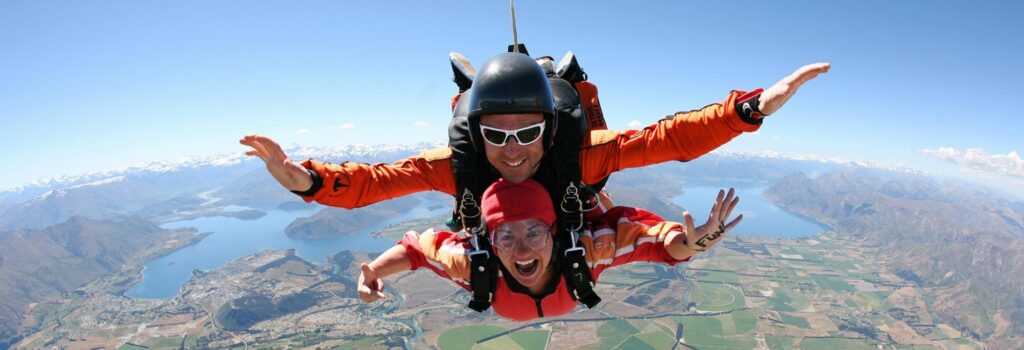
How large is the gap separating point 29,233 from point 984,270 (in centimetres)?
21873

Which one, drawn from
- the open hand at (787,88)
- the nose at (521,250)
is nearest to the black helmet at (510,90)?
the nose at (521,250)

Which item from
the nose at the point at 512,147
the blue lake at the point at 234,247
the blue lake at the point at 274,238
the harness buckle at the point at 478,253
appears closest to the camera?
the nose at the point at 512,147

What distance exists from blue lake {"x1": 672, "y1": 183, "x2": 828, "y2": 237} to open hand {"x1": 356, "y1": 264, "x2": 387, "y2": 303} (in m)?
89.2

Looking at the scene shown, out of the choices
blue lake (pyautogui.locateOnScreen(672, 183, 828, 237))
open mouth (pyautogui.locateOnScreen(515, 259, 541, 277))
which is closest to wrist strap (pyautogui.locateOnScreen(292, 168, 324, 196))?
open mouth (pyautogui.locateOnScreen(515, 259, 541, 277))

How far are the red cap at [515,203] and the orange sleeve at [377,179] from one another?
0.36 m

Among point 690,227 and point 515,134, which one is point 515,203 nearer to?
point 515,134

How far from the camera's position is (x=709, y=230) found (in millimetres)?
2434

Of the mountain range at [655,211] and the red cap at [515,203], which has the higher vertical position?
the red cap at [515,203]

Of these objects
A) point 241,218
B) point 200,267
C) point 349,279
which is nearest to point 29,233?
point 241,218

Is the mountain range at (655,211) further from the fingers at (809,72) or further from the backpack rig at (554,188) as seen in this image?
the fingers at (809,72)

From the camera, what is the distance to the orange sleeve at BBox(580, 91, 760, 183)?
7.91 ft

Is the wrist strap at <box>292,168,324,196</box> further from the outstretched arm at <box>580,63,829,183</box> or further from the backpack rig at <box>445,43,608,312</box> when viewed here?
the outstretched arm at <box>580,63,829,183</box>

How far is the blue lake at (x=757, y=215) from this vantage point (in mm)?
104062

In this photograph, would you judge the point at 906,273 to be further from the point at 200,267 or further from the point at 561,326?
the point at 200,267
